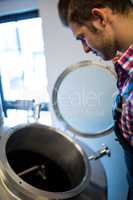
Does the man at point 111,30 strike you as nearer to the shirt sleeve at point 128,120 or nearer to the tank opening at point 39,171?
the shirt sleeve at point 128,120

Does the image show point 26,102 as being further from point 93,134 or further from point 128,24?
point 128,24

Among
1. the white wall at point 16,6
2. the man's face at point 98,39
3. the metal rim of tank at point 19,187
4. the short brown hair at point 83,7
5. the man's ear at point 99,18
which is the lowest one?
the metal rim of tank at point 19,187

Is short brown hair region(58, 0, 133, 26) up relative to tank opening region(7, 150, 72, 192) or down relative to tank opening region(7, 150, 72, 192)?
up

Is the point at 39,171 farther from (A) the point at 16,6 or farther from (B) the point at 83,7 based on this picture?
(A) the point at 16,6

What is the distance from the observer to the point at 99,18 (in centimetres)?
97

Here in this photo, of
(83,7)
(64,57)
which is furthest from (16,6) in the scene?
(83,7)

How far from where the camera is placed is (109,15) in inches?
38.2

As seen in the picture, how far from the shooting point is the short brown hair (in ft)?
3.19

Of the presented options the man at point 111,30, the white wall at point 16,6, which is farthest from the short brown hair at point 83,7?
the white wall at point 16,6

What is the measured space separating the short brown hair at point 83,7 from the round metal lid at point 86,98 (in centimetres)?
53

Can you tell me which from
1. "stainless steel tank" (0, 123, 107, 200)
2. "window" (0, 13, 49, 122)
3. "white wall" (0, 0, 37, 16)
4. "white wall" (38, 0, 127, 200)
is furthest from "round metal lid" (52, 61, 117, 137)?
"white wall" (0, 0, 37, 16)

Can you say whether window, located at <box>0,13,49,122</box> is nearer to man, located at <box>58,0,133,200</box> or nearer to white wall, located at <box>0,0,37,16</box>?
white wall, located at <box>0,0,37,16</box>

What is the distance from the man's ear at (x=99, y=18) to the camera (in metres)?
0.95

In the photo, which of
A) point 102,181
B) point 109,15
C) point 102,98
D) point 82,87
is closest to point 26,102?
point 82,87
